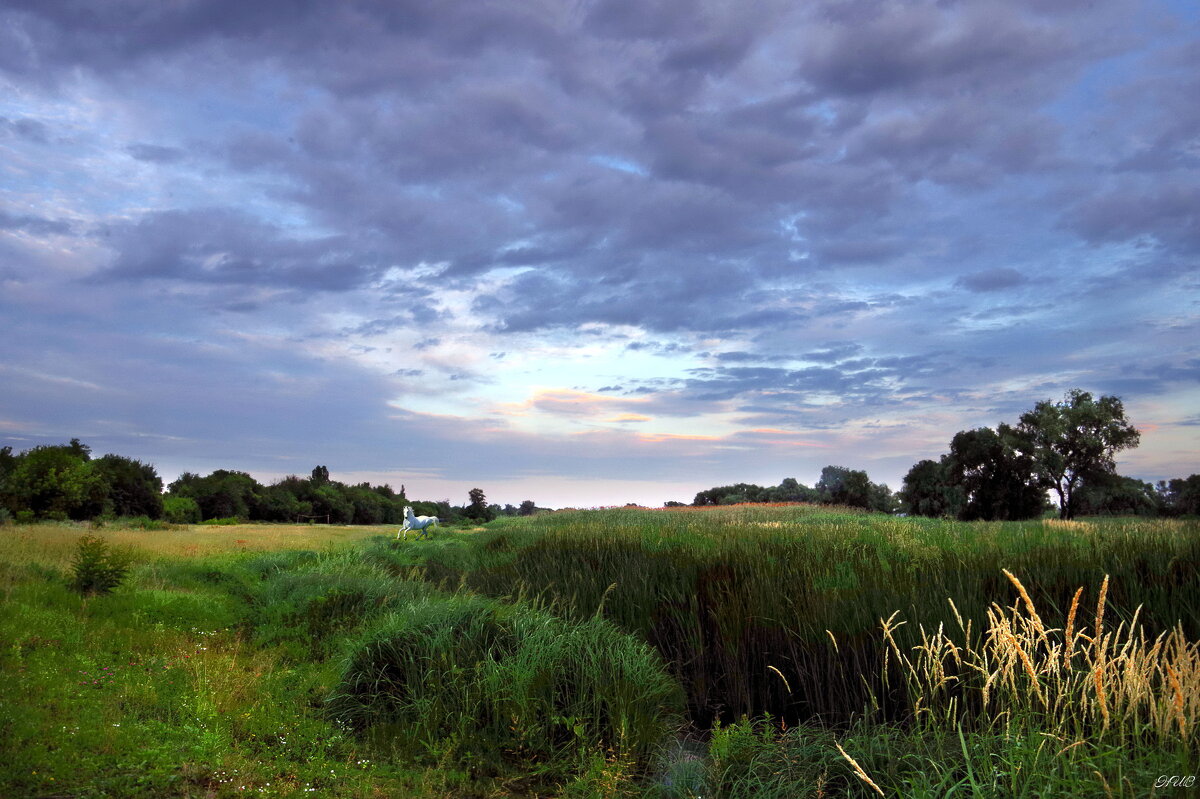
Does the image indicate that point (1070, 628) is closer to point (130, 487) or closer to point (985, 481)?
point (985, 481)

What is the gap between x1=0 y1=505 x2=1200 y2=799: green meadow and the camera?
4324 millimetres

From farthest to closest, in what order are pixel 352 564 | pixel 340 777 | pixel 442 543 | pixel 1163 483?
1. pixel 1163 483
2. pixel 442 543
3. pixel 352 564
4. pixel 340 777

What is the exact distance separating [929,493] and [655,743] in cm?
5070

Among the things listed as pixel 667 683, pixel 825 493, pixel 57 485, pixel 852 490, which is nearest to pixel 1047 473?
pixel 852 490

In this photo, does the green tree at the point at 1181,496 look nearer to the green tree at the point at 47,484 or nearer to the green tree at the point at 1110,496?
the green tree at the point at 1110,496

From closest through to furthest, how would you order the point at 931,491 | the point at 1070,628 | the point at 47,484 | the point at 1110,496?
1. the point at 1070,628
2. the point at 47,484
3. the point at 1110,496
4. the point at 931,491

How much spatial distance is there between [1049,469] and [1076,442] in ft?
8.04

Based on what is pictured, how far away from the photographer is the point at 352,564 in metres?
16.2

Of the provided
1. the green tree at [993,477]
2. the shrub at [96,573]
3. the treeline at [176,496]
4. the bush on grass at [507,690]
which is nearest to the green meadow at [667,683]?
the bush on grass at [507,690]

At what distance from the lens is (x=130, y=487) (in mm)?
55625

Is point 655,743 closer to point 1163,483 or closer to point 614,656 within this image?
point 614,656

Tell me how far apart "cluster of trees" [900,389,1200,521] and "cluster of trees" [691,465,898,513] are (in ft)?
29.6

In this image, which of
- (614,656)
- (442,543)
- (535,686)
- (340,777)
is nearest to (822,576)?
(614,656)

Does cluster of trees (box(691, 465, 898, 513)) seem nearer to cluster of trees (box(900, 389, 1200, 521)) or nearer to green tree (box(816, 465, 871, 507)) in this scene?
green tree (box(816, 465, 871, 507))
